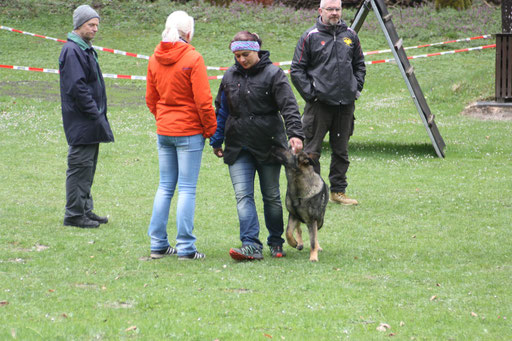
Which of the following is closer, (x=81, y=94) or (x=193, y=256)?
(x=193, y=256)

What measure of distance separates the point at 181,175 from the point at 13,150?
23.7 ft

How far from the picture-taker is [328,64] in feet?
28.1

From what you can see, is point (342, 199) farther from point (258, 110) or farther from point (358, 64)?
point (258, 110)

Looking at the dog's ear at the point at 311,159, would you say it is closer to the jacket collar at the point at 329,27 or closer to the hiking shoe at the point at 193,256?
the hiking shoe at the point at 193,256

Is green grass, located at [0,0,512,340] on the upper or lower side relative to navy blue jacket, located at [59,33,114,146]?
lower

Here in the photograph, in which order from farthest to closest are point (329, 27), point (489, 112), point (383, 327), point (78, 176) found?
point (489, 112), point (329, 27), point (78, 176), point (383, 327)

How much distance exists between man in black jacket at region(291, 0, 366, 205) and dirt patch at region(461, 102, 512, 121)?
343 inches

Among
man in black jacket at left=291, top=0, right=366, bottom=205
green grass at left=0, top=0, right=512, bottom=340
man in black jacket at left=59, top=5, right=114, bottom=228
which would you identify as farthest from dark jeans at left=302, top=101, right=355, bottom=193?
man in black jacket at left=59, top=5, right=114, bottom=228

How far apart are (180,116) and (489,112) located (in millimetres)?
12231

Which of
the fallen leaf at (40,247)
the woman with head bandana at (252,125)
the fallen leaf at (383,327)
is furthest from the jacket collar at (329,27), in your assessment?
the fallen leaf at (383,327)

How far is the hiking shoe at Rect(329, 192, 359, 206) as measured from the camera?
8953mm

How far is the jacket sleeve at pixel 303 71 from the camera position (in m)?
8.57

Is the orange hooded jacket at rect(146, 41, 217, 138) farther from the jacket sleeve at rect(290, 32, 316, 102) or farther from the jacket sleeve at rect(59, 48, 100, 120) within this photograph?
the jacket sleeve at rect(290, 32, 316, 102)

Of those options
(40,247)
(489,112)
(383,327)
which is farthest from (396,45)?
(383,327)
